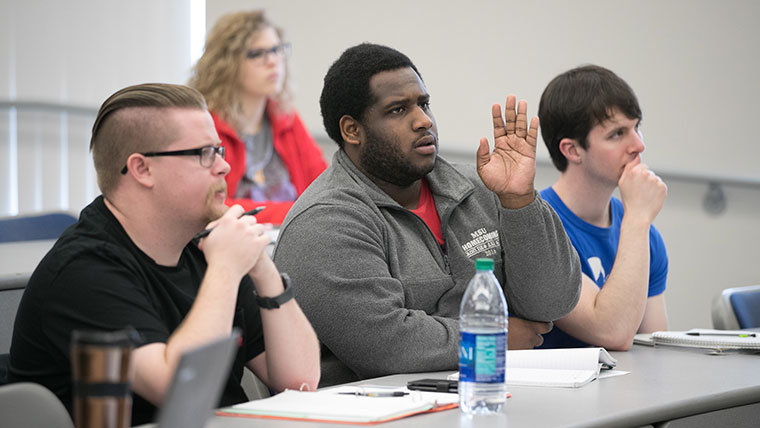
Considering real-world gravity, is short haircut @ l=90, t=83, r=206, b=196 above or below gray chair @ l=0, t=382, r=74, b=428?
above

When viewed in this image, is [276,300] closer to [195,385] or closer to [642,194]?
[195,385]

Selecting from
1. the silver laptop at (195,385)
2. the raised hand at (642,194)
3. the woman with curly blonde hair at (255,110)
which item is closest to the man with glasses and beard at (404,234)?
the raised hand at (642,194)

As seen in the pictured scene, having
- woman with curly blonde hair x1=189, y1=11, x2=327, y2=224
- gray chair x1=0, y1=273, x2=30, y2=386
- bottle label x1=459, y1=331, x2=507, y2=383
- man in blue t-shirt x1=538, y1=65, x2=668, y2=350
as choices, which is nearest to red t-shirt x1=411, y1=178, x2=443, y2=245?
man in blue t-shirt x1=538, y1=65, x2=668, y2=350

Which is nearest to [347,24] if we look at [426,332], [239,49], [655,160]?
[239,49]

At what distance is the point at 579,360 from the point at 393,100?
2.36ft

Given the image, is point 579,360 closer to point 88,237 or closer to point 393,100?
point 393,100

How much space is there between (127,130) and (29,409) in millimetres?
573

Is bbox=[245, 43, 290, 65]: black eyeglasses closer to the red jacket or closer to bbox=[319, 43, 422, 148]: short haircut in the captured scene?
the red jacket

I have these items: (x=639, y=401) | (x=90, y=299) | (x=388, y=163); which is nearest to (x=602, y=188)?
(x=388, y=163)

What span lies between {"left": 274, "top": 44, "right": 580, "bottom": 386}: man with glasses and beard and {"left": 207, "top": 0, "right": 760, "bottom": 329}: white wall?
1.80 m

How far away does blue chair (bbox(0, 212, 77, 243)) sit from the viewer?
2756mm

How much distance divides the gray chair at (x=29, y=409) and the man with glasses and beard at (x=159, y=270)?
0.19 metres

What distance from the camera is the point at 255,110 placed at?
3.61 m

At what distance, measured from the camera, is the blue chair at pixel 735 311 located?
2.47 meters
